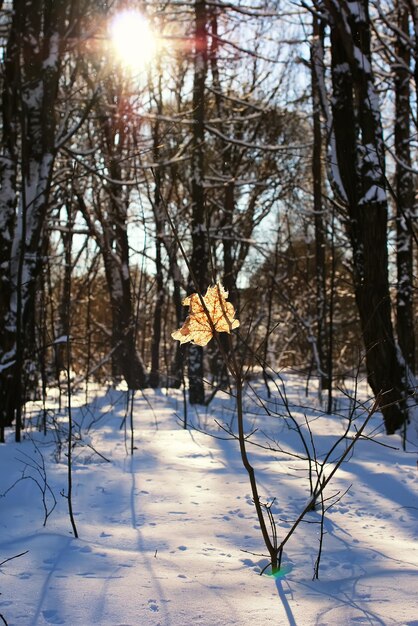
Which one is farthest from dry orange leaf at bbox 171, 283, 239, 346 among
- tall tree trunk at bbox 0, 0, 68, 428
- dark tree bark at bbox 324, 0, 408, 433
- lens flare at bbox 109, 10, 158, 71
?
lens flare at bbox 109, 10, 158, 71

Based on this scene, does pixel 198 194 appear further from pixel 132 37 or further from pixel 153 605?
pixel 153 605

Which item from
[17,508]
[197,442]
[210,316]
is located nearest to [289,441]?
[197,442]

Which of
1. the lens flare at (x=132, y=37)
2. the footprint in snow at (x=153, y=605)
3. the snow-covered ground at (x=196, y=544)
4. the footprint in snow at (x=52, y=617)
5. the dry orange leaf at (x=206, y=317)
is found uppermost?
the lens flare at (x=132, y=37)

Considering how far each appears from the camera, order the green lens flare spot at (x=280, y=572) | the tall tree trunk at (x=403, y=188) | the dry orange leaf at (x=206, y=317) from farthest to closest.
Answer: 1. the tall tree trunk at (x=403, y=188)
2. the green lens flare spot at (x=280, y=572)
3. the dry orange leaf at (x=206, y=317)

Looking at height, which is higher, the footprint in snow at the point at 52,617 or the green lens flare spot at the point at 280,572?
the footprint in snow at the point at 52,617

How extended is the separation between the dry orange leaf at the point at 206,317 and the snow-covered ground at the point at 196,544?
0.88 meters

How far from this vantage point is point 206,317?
2016 millimetres

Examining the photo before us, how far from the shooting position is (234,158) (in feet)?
41.6

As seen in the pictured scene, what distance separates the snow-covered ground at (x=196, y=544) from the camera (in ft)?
5.92

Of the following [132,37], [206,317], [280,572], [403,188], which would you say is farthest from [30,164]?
[403,188]

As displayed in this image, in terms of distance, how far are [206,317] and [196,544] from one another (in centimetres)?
113

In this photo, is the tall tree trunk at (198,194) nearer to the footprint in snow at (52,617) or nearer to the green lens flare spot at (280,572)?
the green lens flare spot at (280,572)

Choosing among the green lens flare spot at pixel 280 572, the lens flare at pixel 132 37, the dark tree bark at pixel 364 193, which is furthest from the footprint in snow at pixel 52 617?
the lens flare at pixel 132 37

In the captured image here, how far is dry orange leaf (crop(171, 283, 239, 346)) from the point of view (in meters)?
1.98
